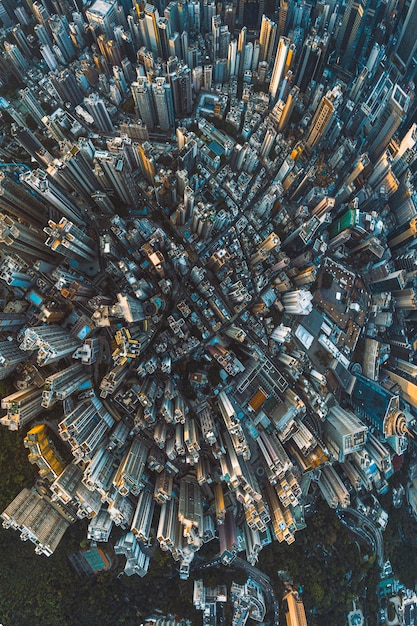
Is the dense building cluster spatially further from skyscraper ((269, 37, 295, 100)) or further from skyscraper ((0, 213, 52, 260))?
skyscraper ((269, 37, 295, 100))

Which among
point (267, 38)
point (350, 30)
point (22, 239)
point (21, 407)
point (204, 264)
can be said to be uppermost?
point (267, 38)

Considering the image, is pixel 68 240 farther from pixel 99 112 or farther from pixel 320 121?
pixel 320 121

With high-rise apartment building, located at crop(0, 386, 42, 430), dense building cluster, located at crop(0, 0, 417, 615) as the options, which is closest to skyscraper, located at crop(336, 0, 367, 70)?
dense building cluster, located at crop(0, 0, 417, 615)

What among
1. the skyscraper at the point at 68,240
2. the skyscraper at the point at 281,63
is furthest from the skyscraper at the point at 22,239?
the skyscraper at the point at 281,63

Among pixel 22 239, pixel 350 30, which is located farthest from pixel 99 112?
pixel 350 30

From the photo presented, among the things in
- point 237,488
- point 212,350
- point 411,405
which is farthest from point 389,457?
point 212,350

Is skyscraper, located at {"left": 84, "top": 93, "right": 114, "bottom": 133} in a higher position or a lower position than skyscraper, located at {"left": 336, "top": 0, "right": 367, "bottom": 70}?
higher

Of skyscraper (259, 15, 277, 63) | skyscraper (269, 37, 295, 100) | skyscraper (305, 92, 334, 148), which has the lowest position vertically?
skyscraper (305, 92, 334, 148)

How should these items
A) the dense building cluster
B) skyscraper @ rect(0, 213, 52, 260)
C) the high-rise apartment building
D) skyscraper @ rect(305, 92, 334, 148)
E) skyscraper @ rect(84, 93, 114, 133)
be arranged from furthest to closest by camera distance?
skyscraper @ rect(305, 92, 334, 148) → skyscraper @ rect(84, 93, 114, 133) → the dense building cluster → skyscraper @ rect(0, 213, 52, 260) → the high-rise apartment building

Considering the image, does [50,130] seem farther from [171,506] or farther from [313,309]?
[171,506]
